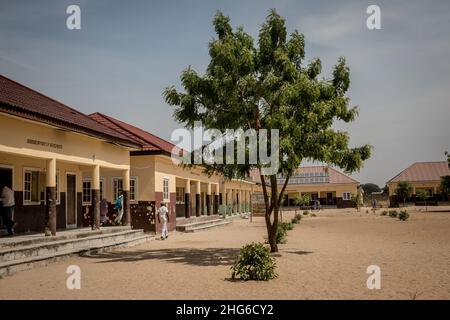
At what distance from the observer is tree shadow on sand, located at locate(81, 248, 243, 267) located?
39.9 feet

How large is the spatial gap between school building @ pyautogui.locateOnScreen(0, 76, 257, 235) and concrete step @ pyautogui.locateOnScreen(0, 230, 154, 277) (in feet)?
2.70

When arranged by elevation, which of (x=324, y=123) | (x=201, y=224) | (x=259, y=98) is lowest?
(x=201, y=224)

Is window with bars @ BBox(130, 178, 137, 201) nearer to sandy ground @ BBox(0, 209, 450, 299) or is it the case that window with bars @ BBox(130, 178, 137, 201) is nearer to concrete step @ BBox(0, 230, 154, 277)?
concrete step @ BBox(0, 230, 154, 277)

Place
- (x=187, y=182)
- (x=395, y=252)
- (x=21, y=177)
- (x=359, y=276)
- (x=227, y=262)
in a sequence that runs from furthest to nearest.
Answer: (x=187, y=182)
(x=21, y=177)
(x=395, y=252)
(x=227, y=262)
(x=359, y=276)

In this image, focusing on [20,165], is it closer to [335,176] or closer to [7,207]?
[7,207]

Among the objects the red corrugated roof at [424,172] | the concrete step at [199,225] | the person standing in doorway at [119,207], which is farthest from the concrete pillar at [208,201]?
the red corrugated roof at [424,172]

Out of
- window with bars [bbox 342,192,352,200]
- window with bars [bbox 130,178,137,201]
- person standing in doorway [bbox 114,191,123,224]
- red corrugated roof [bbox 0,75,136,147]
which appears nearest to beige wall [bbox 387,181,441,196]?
window with bars [bbox 342,192,352,200]

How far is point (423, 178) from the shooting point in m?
61.6

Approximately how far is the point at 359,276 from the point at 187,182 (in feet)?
56.9

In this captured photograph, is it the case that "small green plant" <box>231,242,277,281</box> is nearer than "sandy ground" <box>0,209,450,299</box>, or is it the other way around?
"sandy ground" <box>0,209,450,299</box>

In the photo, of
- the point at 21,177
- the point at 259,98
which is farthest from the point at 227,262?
the point at 21,177

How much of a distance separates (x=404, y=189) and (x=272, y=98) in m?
51.4
